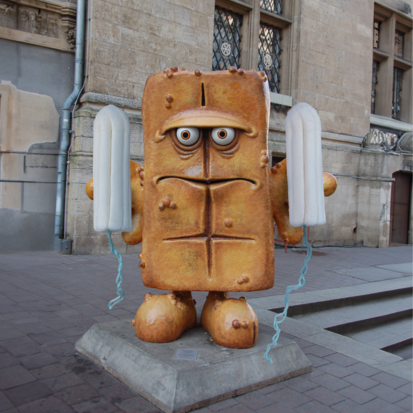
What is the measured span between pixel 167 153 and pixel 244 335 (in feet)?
4.20

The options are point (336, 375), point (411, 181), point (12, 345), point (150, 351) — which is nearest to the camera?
point (150, 351)

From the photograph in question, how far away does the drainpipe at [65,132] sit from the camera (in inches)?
267

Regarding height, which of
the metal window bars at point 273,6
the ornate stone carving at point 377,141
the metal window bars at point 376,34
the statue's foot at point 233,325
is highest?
the metal window bars at point 376,34

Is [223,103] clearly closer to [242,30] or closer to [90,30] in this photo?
[90,30]

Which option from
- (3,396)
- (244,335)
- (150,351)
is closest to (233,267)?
(244,335)

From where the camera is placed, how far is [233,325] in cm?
278

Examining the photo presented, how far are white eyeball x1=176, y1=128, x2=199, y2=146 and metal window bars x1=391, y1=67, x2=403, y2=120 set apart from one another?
1104 centimetres

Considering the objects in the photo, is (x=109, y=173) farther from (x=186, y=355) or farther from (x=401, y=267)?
(x=401, y=267)

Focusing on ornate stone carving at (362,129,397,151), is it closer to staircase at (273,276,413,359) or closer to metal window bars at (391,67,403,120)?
metal window bars at (391,67,403,120)

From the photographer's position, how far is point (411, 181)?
1115cm

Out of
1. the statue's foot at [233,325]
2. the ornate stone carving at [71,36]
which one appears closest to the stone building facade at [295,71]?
the ornate stone carving at [71,36]

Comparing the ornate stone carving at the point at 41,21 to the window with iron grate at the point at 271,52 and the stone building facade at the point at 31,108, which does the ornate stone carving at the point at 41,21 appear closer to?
the stone building facade at the point at 31,108

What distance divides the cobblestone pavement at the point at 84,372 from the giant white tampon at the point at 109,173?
976 millimetres

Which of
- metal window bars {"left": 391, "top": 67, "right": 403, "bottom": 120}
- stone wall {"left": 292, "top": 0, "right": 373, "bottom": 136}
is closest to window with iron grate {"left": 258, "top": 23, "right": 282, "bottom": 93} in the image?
stone wall {"left": 292, "top": 0, "right": 373, "bottom": 136}
